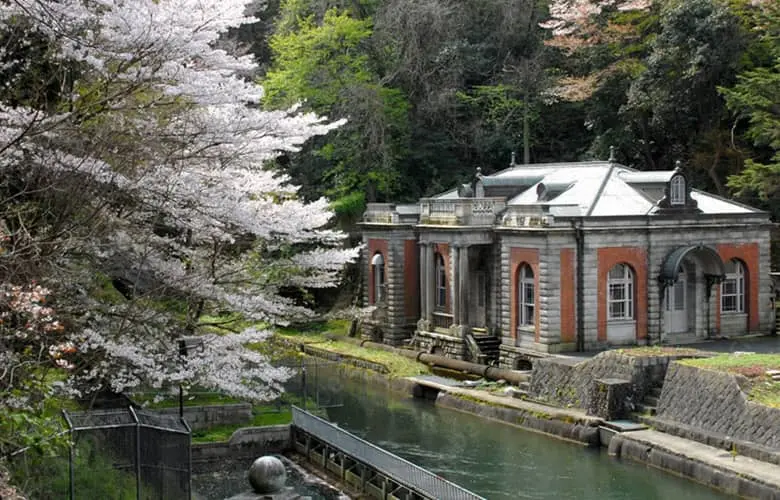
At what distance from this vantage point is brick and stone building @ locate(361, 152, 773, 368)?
3188 centimetres

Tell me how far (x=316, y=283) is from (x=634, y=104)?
2586 cm

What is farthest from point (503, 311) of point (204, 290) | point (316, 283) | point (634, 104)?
point (204, 290)

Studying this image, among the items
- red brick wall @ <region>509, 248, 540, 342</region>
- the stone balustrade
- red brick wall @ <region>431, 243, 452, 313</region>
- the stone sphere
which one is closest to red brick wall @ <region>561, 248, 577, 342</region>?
red brick wall @ <region>509, 248, 540, 342</region>

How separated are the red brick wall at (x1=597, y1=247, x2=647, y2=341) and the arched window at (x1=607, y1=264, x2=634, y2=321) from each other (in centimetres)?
15

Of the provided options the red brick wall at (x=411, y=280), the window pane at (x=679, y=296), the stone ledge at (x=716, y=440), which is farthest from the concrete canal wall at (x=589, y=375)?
the red brick wall at (x=411, y=280)

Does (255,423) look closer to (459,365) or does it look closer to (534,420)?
(534,420)

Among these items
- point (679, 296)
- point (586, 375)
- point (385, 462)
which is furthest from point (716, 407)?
point (679, 296)

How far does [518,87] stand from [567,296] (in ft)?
62.6

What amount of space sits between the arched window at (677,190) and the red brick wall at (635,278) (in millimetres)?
1873

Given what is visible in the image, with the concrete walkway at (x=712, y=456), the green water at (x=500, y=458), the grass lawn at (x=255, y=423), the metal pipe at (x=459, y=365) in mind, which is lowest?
the green water at (x=500, y=458)

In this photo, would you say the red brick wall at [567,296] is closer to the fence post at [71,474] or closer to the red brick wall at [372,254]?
the red brick wall at [372,254]

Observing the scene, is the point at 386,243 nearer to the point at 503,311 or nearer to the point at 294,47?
the point at 503,311

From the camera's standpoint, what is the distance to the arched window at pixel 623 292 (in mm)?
32562

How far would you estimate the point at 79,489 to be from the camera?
13.9 m
